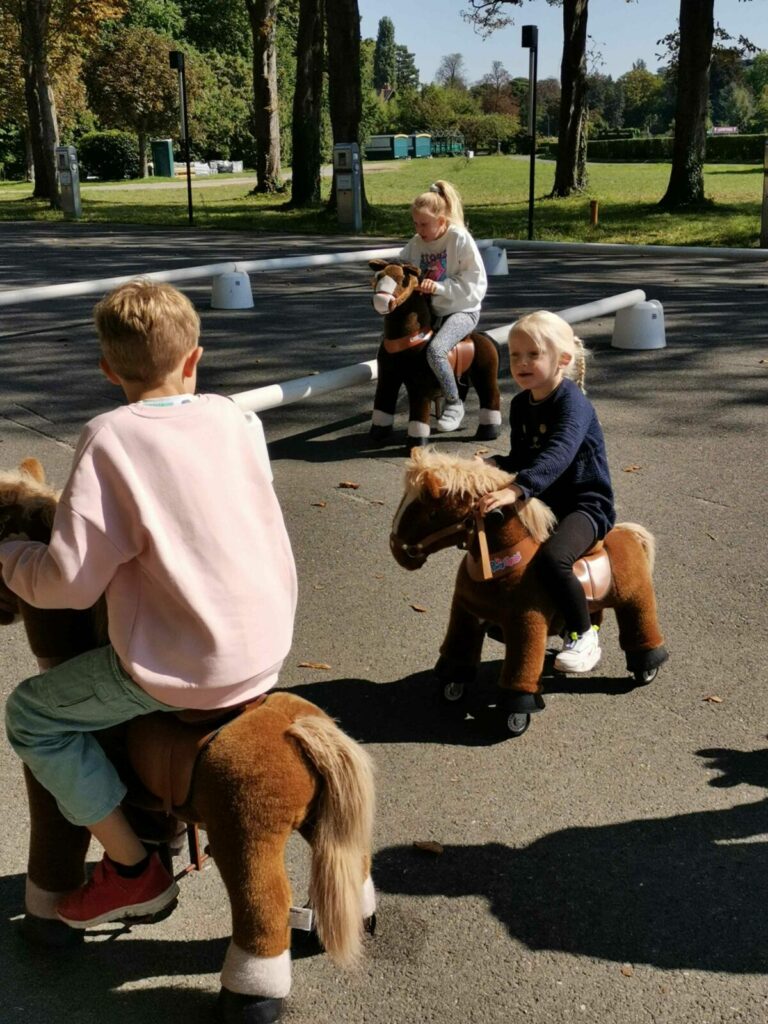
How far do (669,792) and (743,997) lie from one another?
948 mm

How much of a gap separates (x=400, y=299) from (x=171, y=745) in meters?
5.02

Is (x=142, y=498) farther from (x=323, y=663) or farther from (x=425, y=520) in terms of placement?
(x=323, y=663)

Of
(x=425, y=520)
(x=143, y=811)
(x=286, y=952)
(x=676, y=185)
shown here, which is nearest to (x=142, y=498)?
(x=143, y=811)

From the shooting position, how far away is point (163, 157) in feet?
191

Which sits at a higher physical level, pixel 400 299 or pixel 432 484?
pixel 400 299

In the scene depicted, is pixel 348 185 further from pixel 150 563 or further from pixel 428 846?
pixel 150 563

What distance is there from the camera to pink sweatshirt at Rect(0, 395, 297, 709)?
245 cm

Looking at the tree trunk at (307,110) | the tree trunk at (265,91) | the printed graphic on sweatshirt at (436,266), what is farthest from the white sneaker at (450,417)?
the tree trunk at (265,91)

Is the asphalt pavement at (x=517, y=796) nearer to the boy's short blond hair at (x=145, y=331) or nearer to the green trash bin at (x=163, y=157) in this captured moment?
the boy's short blond hair at (x=145, y=331)

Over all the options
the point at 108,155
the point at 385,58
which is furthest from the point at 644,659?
the point at 385,58

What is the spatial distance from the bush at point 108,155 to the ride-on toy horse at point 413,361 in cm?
5506

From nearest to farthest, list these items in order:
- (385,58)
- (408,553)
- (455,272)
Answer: (408,553) < (455,272) < (385,58)

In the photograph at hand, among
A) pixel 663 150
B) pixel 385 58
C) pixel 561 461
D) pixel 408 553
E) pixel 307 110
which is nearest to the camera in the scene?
pixel 408 553

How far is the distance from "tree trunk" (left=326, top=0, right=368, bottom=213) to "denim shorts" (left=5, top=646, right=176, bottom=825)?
2201 cm
